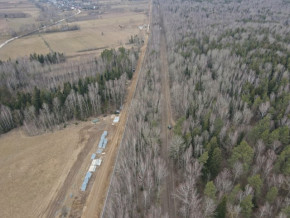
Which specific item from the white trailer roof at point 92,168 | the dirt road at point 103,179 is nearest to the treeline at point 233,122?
the dirt road at point 103,179

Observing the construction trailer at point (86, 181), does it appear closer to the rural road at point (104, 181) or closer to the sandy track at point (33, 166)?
the rural road at point (104, 181)

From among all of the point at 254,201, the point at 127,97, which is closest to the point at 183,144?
the point at 254,201

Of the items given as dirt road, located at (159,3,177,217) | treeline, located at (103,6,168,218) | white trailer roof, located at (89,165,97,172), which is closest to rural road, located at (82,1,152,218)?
white trailer roof, located at (89,165,97,172)

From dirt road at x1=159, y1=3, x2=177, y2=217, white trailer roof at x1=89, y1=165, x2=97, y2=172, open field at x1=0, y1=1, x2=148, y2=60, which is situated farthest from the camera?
open field at x1=0, y1=1, x2=148, y2=60

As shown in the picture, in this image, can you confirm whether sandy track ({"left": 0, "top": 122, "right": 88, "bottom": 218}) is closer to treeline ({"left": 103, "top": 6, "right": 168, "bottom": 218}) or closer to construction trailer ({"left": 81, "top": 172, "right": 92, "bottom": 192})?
construction trailer ({"left": 81, "top": 172, "right": 92, "bottom": 192})

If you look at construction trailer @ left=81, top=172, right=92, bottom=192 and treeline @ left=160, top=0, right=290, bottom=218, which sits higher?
treeline @ left=160, top=0, right=290, bottom=218

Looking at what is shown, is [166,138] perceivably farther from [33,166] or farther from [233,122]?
[33,166]

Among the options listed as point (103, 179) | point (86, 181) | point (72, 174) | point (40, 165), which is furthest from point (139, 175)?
point (40, 165)

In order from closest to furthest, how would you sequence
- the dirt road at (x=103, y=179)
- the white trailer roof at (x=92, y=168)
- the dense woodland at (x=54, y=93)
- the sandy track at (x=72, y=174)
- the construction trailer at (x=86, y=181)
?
the sandy track at (x=72, y=174)
the dirt road at (x=103, y=179)
the construction trailer at (x=86, y=181)
the white trailer roof at (x=92, y=168)
the dense woodland at (x=54, y=93)
